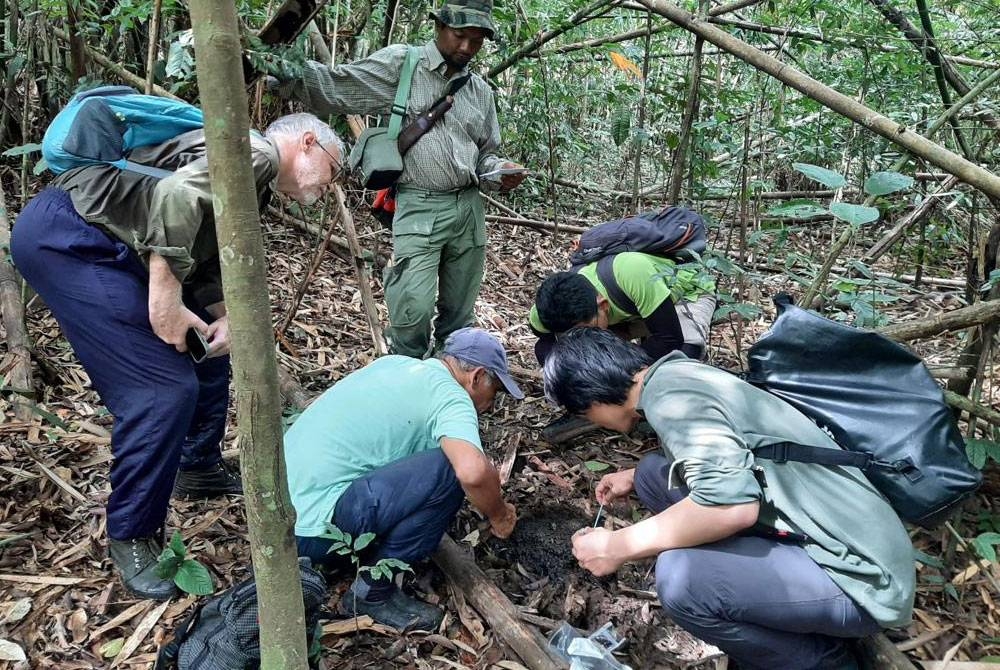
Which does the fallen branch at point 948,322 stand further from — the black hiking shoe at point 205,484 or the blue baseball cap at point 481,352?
the black hiking shoe at point 205,484

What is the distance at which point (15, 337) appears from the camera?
3.94 metres


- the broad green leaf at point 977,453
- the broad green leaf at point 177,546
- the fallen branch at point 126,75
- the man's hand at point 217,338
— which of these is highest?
the fallen branch at point 126,75

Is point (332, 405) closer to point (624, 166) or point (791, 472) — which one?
point (791, 472)

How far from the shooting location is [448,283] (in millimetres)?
4801

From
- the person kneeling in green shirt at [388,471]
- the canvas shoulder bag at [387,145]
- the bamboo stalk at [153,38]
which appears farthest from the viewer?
the canvas shoulder bag at [387,145]

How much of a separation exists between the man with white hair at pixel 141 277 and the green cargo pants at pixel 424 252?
154 cm

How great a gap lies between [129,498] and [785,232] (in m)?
3.49

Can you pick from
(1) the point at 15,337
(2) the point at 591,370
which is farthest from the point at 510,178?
(1) the point at 15,337

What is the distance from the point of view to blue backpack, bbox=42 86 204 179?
2.48 metres

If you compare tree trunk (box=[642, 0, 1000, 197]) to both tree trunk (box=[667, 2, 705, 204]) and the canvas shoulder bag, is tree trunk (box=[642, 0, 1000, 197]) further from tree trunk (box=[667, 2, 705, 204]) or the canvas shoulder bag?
the canvas shoulder bag

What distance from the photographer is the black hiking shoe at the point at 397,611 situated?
9.13ft

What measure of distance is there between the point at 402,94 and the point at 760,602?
3278 mm

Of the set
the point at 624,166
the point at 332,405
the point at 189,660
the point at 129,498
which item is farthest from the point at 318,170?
the point at 624,166

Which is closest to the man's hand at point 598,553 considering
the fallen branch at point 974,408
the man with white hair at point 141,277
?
the man with white hair at point 141,277
